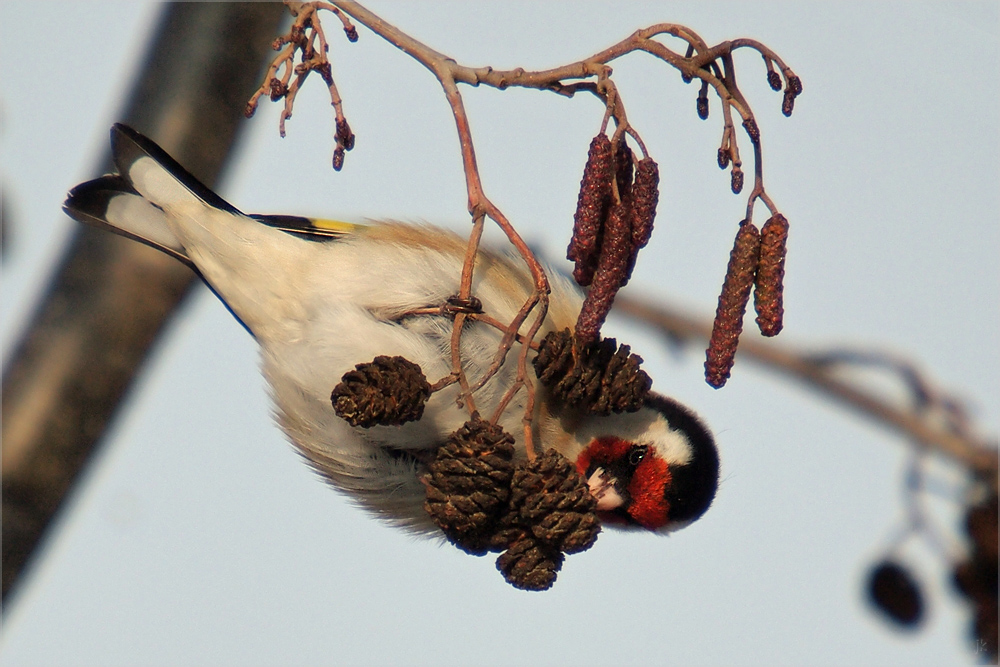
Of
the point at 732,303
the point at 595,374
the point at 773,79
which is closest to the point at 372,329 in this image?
the point at 595,374

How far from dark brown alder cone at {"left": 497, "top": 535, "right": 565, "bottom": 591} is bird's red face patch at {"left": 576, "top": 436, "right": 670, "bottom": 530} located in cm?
65

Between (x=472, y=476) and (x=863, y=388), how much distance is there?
4.73 ft

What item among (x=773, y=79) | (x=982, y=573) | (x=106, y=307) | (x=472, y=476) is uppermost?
(x=773, y=79)

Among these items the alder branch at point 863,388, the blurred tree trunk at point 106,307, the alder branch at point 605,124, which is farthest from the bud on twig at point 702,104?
the blurred tree trunk at point 106,307

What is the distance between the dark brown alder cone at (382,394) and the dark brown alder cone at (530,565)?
0.23 m

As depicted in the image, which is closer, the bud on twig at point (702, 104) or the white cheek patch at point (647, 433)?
the bud on twig at point (702, 104)

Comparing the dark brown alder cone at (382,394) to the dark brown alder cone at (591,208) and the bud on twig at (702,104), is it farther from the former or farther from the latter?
the bud on twig at (702,104)

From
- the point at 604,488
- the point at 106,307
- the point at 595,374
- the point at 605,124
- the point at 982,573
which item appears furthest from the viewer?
the point at 106,307

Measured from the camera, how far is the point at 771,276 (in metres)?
1.28

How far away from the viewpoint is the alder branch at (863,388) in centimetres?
210

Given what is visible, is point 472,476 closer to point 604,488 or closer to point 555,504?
point 555,504

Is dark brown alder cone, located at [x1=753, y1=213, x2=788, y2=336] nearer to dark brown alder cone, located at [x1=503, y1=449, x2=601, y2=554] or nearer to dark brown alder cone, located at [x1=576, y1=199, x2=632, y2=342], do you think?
dark brown alder cone, located at [x1=576, y1=199, x2=632, y2=342]

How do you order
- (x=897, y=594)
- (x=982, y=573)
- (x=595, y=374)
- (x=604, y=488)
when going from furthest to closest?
(x=897, y=594) → (x=982, y=573) → (x=604, y=488) → (x=595, y=374)

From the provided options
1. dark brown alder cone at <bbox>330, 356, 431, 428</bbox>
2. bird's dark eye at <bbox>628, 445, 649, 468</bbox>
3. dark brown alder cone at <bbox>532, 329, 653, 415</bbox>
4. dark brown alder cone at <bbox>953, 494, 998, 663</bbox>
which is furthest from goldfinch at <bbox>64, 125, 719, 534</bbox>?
dark brown alder cone at <bbox>953, 494, 998, 663</bbox>
